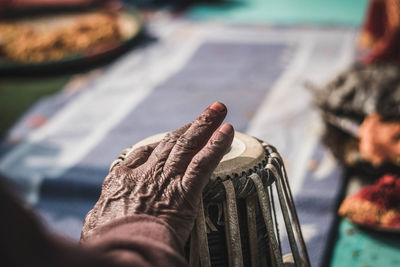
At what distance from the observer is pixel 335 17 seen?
218 inches

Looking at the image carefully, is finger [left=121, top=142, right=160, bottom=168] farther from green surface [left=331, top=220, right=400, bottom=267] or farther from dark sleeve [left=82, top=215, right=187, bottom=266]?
green surface [left=331, top=220, right=400, bottom=267]

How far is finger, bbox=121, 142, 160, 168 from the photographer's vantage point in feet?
4.43

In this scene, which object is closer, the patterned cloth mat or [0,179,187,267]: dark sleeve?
[0,179,187,267]: dark sleeve

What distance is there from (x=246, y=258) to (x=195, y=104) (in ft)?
7.09

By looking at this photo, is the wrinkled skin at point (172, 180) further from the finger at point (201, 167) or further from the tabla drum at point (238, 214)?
the tabla drum at point (238, 214)

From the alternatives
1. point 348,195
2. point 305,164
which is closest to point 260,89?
point 305,164

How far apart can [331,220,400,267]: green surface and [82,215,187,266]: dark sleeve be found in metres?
1.17

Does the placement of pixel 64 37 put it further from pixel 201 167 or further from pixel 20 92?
pixel 201 167

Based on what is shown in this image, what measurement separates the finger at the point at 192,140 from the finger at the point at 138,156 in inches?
5.0

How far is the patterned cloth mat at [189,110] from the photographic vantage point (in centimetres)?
257

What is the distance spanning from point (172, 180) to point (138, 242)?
0.25 m

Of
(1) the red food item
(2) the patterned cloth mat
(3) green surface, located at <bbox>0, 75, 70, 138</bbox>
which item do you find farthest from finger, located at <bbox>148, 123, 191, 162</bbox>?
(3) green surface, located at <bbox>0, 75, 70, 138</bbox>

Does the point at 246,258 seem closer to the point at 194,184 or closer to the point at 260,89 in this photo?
the point at 194,184

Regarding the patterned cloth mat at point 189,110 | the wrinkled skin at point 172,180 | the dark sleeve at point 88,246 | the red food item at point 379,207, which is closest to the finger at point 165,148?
the wrinkled skin at point 172,180
